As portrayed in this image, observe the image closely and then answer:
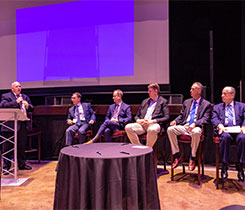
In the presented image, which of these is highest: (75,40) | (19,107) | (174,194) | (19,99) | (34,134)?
(75,40)

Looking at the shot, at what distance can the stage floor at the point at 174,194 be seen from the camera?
8.28 feet

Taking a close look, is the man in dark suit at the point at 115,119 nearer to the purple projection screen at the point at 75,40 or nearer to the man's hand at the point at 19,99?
the purple projection screen at the point at 75,40

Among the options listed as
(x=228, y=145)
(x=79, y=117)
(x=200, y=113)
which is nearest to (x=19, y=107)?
(x=79, y=117)

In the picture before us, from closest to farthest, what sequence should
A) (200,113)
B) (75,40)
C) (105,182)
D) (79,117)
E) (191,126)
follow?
1. (105,182)
2. (191,126)
3. (200,113)
4. (79,117)
5. (75,40)

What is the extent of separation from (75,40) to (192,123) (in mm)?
3282

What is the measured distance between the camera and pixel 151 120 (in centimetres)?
376

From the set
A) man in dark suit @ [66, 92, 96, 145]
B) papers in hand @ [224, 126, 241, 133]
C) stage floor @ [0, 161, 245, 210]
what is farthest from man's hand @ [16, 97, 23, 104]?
papers in hand @ [224, 126, 241, 133]

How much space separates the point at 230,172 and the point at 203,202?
1579mm

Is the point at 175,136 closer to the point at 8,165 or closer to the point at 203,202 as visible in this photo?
the point at 203,202

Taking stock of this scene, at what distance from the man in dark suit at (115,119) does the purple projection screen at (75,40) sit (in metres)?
1.05

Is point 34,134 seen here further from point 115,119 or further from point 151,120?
point 151,120

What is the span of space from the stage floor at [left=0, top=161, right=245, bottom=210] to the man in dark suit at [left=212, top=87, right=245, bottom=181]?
311 mm

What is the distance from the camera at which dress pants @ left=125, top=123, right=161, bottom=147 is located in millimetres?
3557

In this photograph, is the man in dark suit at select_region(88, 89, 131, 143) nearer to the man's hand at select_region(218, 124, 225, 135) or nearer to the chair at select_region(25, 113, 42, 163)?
the chair at select_region(25, 113, 42, 163)
